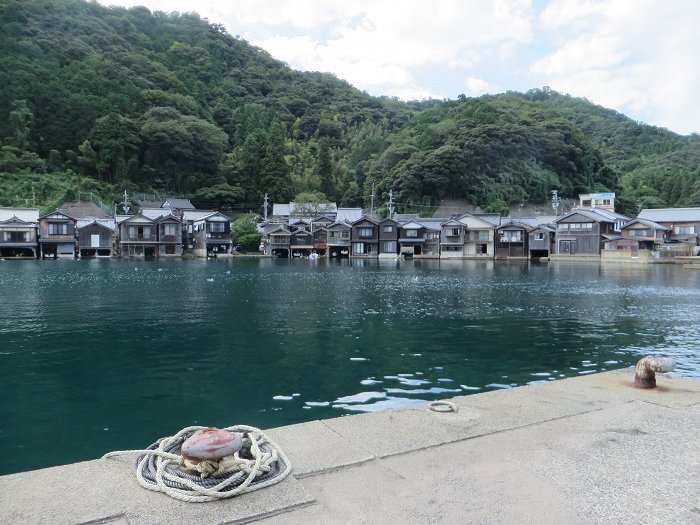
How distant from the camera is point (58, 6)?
90188 millimetres

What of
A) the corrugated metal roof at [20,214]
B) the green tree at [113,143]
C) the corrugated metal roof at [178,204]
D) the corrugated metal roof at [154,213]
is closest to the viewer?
the corrugated metal roof at [20,214]

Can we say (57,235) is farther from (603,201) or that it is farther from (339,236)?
(603,201)

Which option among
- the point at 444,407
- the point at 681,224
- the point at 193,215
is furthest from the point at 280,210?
the point at 444,407

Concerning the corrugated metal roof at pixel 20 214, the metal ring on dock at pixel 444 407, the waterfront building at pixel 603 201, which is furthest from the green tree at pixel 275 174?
the metal ring on dock at pixel 444 407

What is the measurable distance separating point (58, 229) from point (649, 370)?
62253mm

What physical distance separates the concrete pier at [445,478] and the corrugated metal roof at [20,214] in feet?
204

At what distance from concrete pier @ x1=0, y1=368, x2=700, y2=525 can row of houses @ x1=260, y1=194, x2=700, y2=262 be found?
55936 millimetres

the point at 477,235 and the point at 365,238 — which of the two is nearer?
the point at 477,235

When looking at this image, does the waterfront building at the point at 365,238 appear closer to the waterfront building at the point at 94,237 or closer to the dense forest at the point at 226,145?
the dense forest at the point at 226,145

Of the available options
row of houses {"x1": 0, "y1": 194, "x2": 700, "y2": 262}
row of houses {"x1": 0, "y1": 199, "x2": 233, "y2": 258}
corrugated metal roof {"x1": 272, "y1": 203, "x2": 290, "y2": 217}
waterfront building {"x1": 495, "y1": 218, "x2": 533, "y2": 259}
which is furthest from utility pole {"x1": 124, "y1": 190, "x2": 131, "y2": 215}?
waterfront building {"x1": 495, "y1": 218, "x2": 533, "y2": 259}

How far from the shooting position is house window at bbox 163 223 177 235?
60875 mm

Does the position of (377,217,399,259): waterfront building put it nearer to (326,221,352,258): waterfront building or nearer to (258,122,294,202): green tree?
(326,221,352,258): waterfront building

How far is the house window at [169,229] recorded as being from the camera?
60875mm

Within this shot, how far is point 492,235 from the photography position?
63062mm
